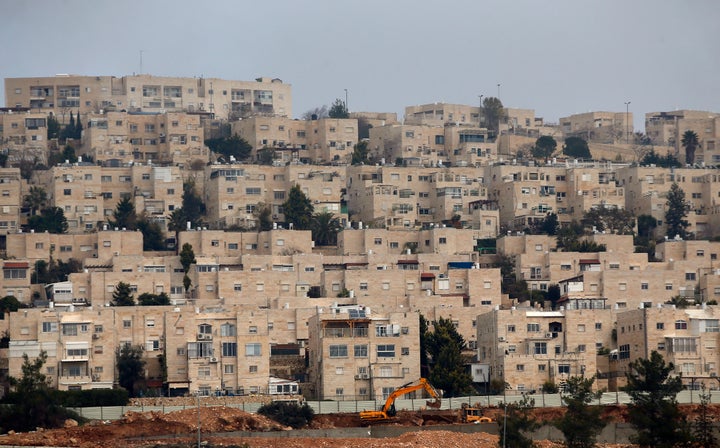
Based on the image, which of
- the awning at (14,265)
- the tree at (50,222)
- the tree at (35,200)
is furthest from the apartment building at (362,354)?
the tree at (35,200)

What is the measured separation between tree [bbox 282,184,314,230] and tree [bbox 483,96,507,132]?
36769mm

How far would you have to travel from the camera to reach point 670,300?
4550 inches

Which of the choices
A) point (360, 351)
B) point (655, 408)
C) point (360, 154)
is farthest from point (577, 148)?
point (655, 408)

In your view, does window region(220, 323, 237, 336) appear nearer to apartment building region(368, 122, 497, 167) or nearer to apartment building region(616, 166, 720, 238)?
apartment building region(616, 166, 720, 238)

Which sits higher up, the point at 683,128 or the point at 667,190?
the point at 683,128

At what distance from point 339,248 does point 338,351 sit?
2499 centimetres

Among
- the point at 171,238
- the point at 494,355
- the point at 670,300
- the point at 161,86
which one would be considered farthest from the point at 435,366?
the point at 161,86

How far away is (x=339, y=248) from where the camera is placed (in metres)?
123

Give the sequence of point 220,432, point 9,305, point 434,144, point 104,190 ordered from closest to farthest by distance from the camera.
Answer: point 220,432
point 9,305
point 104,190
point 434,144

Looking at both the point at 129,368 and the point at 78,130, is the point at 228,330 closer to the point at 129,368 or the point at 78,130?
the point at 129,368

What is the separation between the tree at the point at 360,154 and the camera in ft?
452

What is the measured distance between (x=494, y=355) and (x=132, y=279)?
21.6m

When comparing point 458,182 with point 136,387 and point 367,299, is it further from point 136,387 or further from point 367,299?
point 136,387

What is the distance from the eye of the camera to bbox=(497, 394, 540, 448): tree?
81188mm
